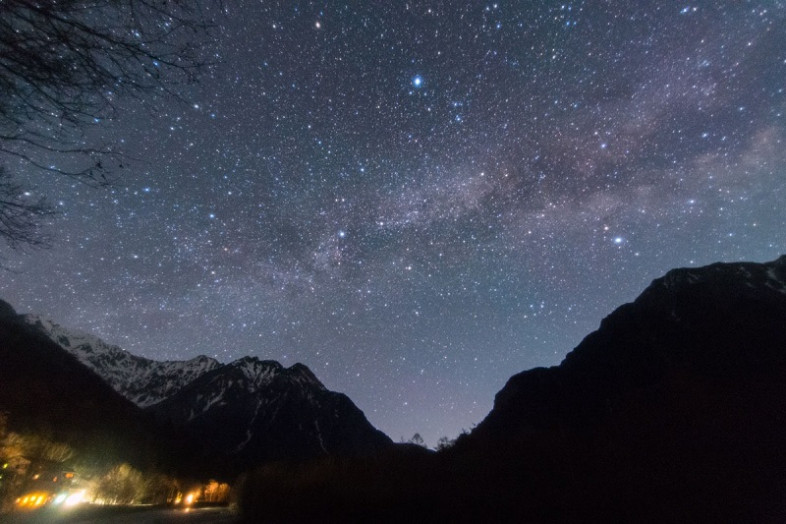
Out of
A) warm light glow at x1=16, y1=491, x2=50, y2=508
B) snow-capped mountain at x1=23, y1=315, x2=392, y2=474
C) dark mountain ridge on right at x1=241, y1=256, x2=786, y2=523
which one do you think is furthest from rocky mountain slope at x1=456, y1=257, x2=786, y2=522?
snow-capped mountain at x1=23, y1=315, x2=392, y2=474

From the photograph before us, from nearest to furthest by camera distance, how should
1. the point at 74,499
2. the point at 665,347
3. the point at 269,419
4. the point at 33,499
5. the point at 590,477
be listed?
the point at 590,477 < the point at 33,499 < the point at 74,499 < the point at 665,347 < the point at 269,419

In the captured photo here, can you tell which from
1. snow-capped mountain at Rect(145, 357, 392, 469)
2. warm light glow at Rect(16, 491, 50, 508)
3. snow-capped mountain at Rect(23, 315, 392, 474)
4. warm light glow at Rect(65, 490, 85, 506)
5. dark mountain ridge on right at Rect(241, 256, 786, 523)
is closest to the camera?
dark mountain ridge on right at Rect(241, 256, 786, 523)

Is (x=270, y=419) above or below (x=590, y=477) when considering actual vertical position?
above

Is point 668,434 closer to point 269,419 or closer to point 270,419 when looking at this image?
point 270,419

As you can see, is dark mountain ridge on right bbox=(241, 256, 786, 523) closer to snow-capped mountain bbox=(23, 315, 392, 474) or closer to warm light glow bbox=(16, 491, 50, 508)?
warm light glow bbox=(16, 491, 50, 508)

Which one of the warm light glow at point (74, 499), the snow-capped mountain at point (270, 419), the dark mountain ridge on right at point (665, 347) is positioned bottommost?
the warm light glow at point (74, 499)

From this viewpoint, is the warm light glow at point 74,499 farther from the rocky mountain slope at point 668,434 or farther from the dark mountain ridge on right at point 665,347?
the dark mountain ridge on right at point 665,347

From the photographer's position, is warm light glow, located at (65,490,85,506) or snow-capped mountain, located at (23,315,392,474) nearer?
warm light glow, located at (65,490,85,506)

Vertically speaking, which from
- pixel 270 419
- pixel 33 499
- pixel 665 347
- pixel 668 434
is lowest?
pixel 668 434

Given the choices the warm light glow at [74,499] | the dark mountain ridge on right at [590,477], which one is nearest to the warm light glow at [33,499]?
the warm light glow at [74,499]

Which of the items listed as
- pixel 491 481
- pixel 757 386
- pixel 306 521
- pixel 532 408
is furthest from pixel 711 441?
pixel 532 408

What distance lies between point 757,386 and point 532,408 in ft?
101

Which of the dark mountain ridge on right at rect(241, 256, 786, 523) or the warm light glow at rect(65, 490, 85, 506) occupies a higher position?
the warm light glow at rect(65, 490, 85, 506)

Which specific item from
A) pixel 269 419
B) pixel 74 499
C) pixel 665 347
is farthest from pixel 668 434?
pixel 269 419
